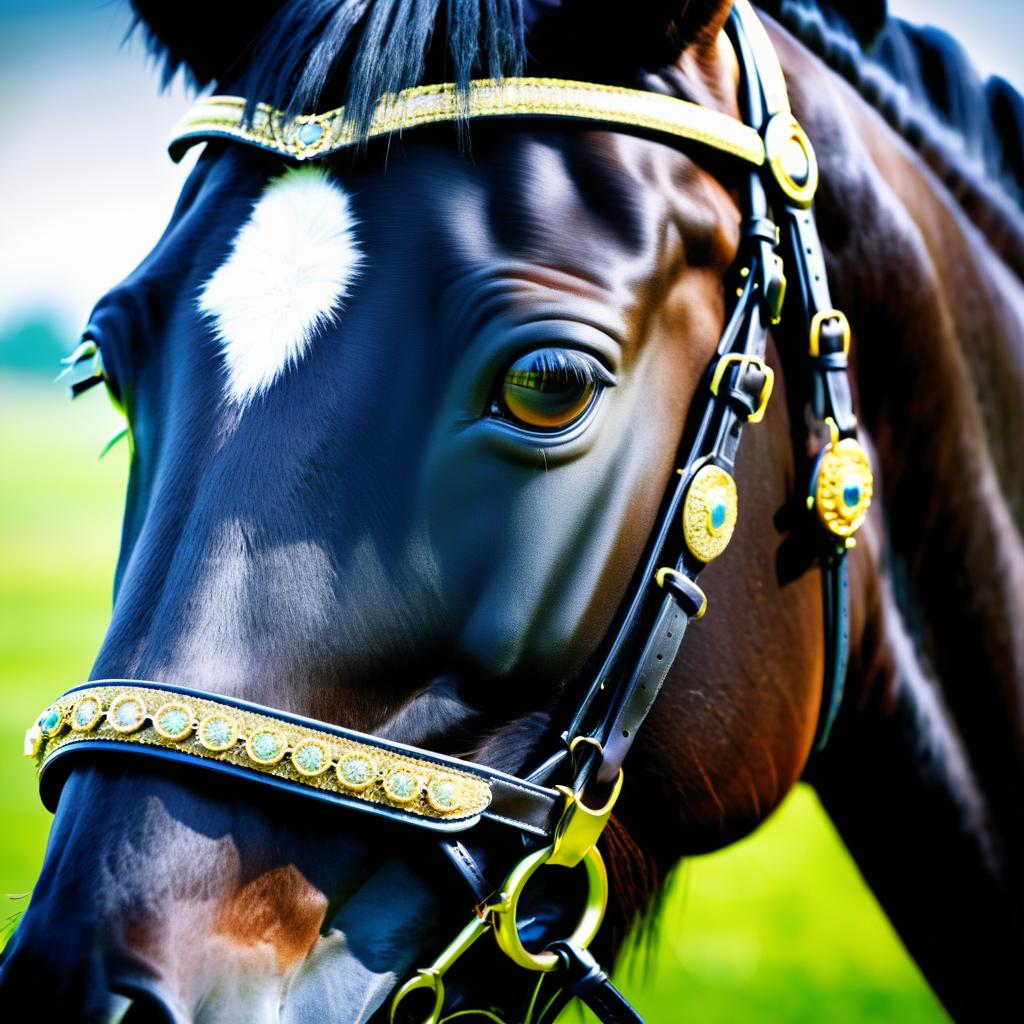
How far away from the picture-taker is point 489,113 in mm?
1571

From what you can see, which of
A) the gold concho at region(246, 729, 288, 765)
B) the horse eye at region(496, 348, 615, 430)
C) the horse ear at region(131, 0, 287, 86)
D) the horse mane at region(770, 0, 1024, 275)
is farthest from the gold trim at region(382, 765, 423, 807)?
the horse mane at region(770, 0, 1024, 275)

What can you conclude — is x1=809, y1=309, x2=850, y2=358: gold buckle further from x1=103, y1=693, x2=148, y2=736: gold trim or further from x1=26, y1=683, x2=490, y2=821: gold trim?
x1=103, y1=693, x2=148, y2=736: gold trim

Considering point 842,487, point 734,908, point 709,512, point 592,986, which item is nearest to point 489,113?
point 709,512

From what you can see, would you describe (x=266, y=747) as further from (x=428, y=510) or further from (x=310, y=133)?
(x=310, y=133)

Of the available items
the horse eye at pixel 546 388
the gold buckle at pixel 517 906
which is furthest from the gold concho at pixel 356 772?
the horse eye at pixel 546 388

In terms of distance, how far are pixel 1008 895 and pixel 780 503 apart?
1.07m

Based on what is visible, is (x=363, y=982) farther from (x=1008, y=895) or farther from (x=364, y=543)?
(x=1008, y=895)

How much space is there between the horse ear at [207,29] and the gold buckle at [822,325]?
987mm

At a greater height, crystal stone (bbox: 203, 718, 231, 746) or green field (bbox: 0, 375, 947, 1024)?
crystal stone (bbox: 203, 718, 231, 746)

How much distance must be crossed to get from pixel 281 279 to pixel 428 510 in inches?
14.5

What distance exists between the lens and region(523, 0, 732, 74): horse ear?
1620mm

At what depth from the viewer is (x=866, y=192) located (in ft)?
6.64

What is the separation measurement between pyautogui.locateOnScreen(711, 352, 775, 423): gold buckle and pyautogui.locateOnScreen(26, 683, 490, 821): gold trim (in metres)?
0.66

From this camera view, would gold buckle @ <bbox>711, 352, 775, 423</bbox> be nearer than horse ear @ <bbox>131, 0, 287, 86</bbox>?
Yes
